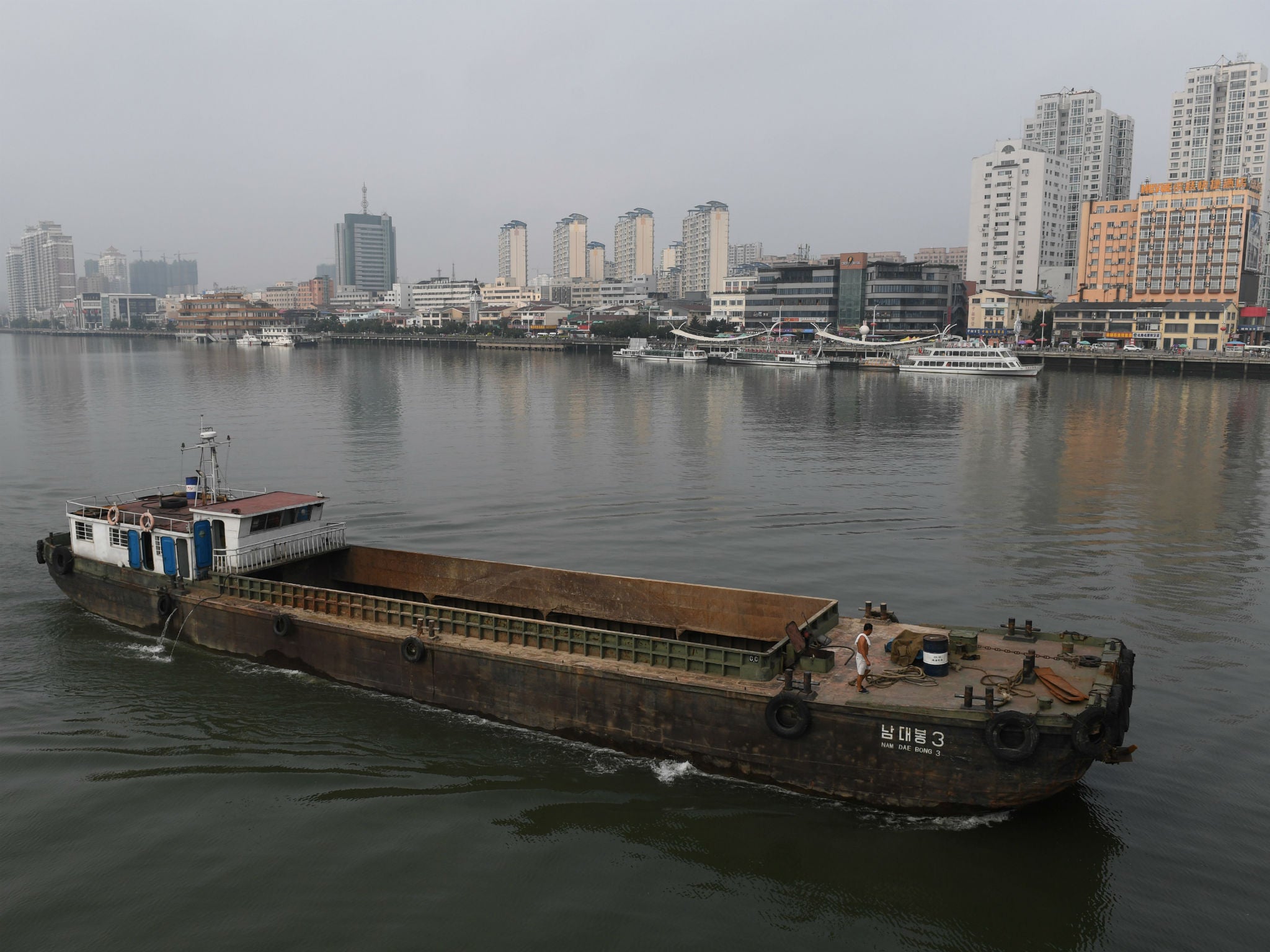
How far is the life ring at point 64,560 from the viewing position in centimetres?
2264

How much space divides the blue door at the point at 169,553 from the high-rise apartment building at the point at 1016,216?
167 metres

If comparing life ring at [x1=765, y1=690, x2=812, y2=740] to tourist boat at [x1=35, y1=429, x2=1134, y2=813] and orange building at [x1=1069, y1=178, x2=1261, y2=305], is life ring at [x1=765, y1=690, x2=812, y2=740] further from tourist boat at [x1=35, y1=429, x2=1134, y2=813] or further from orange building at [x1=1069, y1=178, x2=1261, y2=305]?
orange building at [x1=1069, y1=178, x2=1261, y2=305]

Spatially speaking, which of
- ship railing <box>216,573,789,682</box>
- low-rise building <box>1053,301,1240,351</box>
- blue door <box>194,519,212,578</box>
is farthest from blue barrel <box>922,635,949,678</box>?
low-rise building <box>1053,301,1240,351</box>

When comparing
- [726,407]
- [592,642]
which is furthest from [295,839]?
[726,407]

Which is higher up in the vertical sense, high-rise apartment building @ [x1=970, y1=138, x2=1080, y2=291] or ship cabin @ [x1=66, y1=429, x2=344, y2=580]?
high-rise apartment building @ [x1=970, y1=138, x2=1080, y2=291]

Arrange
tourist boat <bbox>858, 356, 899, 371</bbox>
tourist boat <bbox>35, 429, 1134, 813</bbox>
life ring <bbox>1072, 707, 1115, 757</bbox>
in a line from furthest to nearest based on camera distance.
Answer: tourist boat <bbox>858, 356, 899, 371</bbox> < tourist boat <bbox>35, 429, 1134, 813</bbox> < life ring <bbox>1072, 707, 1115, 757</bbox>

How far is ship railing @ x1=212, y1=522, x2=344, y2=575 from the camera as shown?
20.7 m

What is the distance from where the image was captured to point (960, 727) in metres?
12.9

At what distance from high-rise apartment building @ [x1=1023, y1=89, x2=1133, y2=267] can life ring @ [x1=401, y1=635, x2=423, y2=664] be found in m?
203

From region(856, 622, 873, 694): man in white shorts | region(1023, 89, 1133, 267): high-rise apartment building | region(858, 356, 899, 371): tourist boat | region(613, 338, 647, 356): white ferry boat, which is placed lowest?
region(856, 622, 873, 694): man in white shorts

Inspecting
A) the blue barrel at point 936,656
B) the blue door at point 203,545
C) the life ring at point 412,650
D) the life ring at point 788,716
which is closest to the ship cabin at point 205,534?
the blue door at point 203,545

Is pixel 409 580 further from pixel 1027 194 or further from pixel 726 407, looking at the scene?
pixel 1027 194

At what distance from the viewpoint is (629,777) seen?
15.0 meters

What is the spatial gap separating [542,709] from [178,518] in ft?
36.8
